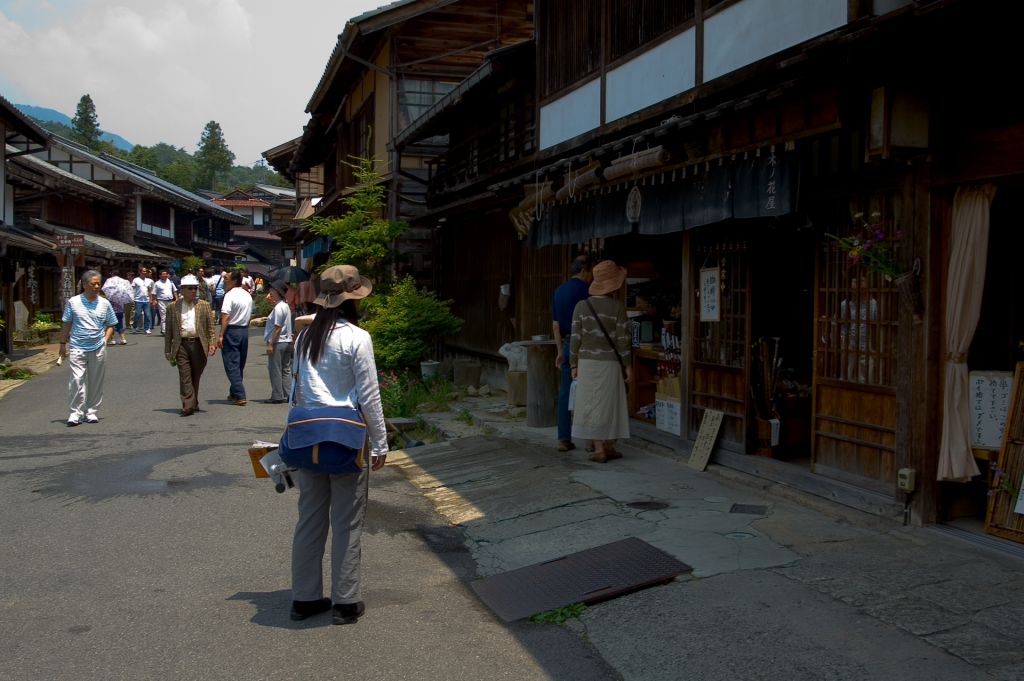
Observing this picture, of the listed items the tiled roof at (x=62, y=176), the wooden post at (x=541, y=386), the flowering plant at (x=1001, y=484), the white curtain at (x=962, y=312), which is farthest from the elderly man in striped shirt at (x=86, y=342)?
the tiled roof at (x=62, y=176)

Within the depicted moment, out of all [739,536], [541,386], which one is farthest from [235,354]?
[739,536]

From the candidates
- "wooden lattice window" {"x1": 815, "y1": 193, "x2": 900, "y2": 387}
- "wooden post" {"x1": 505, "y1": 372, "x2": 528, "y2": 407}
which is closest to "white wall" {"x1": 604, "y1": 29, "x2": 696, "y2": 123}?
"wooden lattice window" {"x1": 815, "y1": 193, "x2": 900, "y2": 387}

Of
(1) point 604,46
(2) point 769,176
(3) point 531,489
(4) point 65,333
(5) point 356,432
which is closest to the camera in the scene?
(5) point 356,432

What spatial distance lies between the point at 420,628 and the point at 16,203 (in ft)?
96.3

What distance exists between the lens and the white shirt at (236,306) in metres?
12.9

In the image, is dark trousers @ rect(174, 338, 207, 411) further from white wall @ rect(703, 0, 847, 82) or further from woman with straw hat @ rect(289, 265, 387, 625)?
white wall @ rect(703, 0, 847, 82)

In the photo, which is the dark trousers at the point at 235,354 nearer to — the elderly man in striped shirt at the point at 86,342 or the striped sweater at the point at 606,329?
the elderly man in striped shirt at the point at 86,342

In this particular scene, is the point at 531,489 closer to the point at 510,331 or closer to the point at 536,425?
the point at 536,425

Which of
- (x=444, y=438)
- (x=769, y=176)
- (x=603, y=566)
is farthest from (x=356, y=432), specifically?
(x=444, y=438)

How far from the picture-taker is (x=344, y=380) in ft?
15.1

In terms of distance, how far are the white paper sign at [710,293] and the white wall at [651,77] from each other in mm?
1880

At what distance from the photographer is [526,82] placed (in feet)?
43.6

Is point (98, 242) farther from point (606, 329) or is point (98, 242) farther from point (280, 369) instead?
point (606, 329)

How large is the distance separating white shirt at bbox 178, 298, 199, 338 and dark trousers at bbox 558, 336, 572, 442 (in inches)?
238
